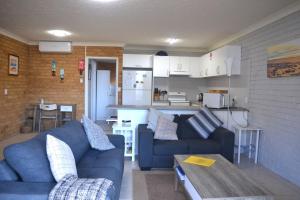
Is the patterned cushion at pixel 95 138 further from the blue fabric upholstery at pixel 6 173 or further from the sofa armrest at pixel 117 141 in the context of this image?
the blue fabric upholstery at pixel 6 173

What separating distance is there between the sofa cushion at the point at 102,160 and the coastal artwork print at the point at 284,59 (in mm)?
2609

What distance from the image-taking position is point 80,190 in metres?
1.50

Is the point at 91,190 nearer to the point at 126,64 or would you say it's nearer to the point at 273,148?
the point at 273,148

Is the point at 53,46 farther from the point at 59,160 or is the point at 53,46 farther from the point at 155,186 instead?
the point at 59,160

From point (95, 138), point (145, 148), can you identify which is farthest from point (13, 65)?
point (145, 148)

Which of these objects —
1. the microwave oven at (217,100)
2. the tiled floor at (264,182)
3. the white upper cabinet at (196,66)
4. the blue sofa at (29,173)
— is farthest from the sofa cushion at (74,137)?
the white upper cabinet at (196,66)

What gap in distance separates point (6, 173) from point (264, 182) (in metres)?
3.10

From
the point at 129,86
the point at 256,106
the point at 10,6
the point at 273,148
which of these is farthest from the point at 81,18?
the point at 273,148

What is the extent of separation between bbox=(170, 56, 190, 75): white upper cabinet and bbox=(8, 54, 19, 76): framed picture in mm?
3923

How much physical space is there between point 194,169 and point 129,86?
4.20 metres

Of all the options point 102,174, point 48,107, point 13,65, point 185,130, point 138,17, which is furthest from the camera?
point 48,107

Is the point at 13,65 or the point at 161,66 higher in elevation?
the point at 161,66

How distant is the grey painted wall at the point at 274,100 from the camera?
10.5 ft

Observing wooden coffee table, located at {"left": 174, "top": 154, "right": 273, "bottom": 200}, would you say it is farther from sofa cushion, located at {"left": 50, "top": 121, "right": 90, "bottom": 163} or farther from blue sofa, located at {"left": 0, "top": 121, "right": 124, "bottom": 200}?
sofa cushion, located at {"left": 50, "top": 121, "right": 90, "bottom": 163}
